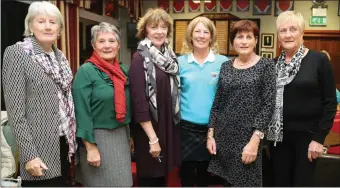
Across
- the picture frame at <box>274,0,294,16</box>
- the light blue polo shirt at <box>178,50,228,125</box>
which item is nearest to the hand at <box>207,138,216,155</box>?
the light blue polo shirt at <box>178,50,228,125</box>

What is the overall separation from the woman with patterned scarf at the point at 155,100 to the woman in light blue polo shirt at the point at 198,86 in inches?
2.6

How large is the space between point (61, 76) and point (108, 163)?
0.52 meters

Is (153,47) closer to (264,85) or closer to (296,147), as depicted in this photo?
(264,85)

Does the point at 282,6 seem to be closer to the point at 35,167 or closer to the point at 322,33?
the point at 322,33

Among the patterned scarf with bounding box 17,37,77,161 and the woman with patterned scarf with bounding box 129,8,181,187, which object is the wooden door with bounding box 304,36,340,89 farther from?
the patterned scarf with bounding box 17,37,77,161

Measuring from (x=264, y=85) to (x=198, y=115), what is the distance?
42cm

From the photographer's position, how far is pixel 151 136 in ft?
5.87

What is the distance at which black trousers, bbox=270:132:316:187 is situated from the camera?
1.85 metres

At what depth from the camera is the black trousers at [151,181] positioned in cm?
192

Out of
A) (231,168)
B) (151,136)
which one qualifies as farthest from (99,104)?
(231,168)

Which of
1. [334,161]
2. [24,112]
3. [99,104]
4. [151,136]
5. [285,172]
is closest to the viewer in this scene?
[24,112]

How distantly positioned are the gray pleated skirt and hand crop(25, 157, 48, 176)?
280 mm

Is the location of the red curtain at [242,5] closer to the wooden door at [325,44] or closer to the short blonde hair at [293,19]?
the wooden door at [325,44]

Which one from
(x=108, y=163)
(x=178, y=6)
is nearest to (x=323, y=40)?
(x=178, y=6)
